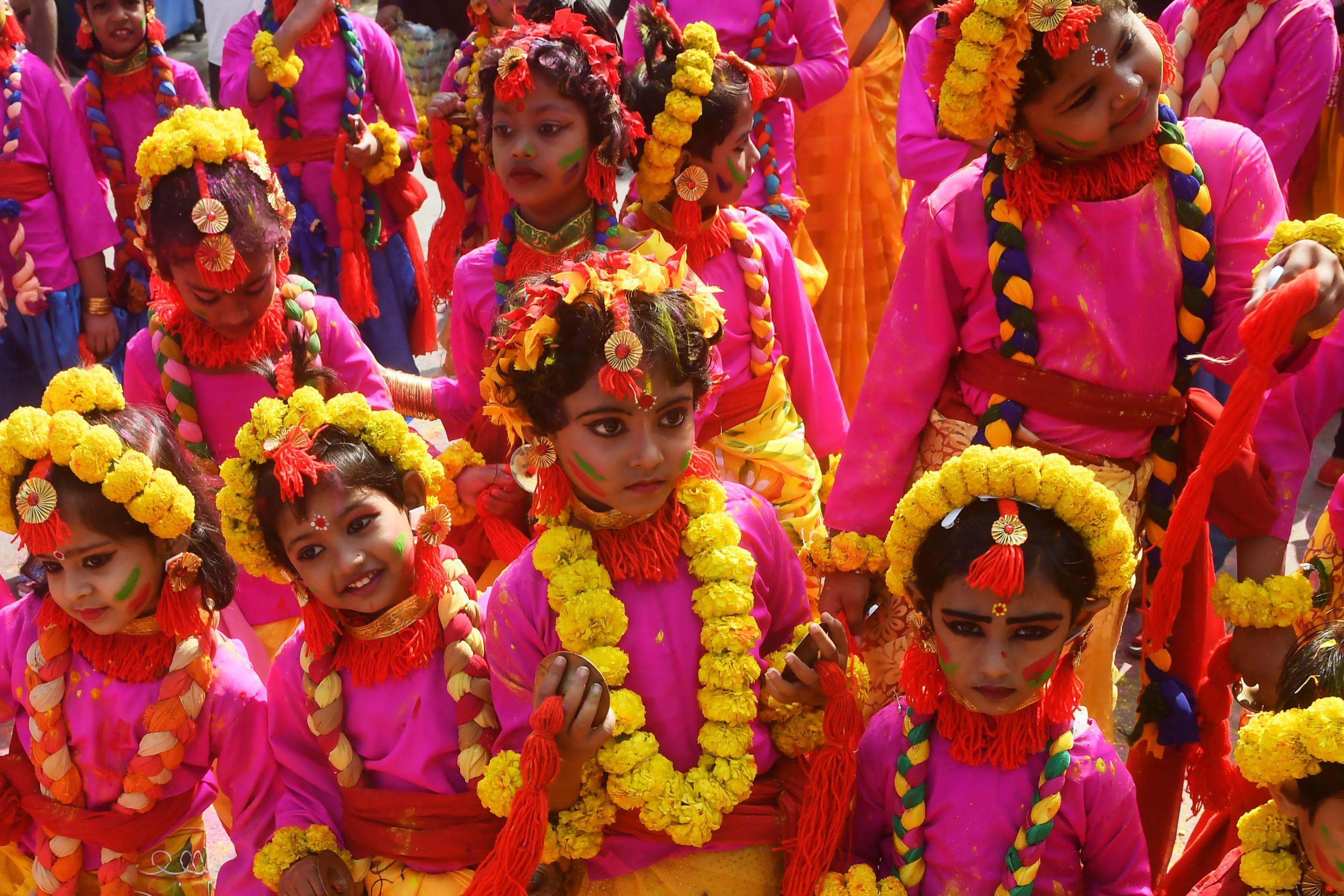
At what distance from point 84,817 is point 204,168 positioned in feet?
5.22

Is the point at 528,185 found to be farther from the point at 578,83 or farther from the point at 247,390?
the point at 247,390

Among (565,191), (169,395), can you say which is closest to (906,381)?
(565,191)

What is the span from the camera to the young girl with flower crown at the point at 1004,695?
7.03ft

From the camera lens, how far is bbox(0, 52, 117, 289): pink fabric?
208 inches

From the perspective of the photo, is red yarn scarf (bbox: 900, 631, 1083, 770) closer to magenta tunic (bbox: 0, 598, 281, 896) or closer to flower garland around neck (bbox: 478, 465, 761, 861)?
flower garland around neck (bbox: 478, 465, 761, 861)

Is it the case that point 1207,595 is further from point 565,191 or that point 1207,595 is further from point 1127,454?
point 565,191

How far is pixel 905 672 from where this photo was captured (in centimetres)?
231

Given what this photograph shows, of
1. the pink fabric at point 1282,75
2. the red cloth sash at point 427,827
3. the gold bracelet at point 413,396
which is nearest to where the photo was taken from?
the red cloth sash at point 427,827

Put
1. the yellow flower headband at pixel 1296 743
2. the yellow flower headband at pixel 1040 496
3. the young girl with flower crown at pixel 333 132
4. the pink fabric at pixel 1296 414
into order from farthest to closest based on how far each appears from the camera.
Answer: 1. the young girl with flower crown at pixel 333 132
2. the pink fabric at pixel 1296 414
3. the yellow flower headband at pixel 1040 496
4. the yellow flower headband at pixel 1296 743

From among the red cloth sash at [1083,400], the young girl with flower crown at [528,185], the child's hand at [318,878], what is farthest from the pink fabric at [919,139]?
the child's hand at [318,878]

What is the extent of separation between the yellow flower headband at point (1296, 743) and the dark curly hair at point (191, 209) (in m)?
2.55

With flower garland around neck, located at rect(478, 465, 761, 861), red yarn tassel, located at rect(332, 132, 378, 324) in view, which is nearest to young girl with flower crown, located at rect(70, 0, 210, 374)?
red yarn tassel, located at rect(332, 132, 378, 324)

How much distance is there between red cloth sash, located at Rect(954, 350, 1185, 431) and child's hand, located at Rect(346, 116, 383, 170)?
3.26 m

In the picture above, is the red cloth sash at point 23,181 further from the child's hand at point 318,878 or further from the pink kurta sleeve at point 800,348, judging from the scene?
the child's hand at point 318,878
